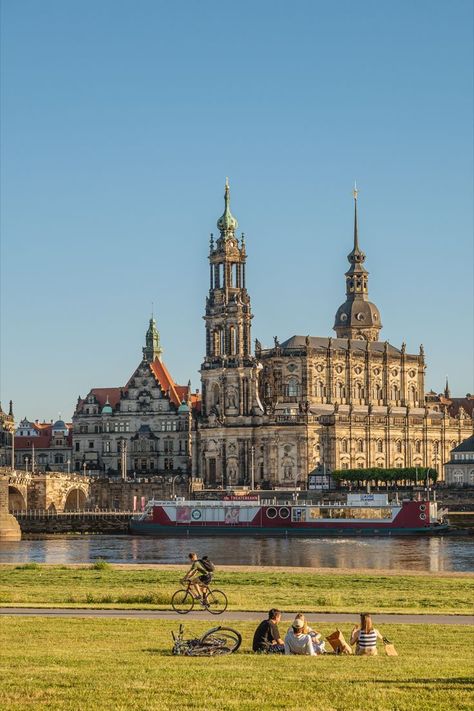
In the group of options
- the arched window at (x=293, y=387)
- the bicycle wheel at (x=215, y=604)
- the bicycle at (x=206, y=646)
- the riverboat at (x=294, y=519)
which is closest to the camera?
the bicycle at (x=206, y=646)

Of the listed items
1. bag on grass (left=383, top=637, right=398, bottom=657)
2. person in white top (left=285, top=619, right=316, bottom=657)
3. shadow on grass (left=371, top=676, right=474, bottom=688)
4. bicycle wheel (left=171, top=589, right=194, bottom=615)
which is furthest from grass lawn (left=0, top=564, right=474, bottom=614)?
shadow on grass (left=371, top=676, right=474, bottom=688)

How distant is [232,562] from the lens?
70938 millimetres

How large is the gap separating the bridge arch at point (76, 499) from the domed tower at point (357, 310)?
120 ft

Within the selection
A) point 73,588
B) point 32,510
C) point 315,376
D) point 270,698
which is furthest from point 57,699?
point 315,376

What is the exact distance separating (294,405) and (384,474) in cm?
1358

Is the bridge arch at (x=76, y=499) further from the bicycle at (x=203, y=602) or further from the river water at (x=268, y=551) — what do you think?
the bicycle at (x=203, y=602)

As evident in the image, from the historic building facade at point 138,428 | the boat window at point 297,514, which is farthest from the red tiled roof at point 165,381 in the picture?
the boat window at point 297,514

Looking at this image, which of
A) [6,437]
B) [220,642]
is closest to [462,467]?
[6,437]

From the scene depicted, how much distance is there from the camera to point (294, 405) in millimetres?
136875

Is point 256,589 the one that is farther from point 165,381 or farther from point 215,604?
point 165,381

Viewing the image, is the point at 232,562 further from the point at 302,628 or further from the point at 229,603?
the point at 302,628

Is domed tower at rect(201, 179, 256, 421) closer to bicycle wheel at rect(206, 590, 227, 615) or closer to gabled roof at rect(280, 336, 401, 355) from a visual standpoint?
gabled roof at rect(280, 336, 401, 355)

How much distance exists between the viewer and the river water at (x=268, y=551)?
7050 centimetres

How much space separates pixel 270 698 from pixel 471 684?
3.33 m
